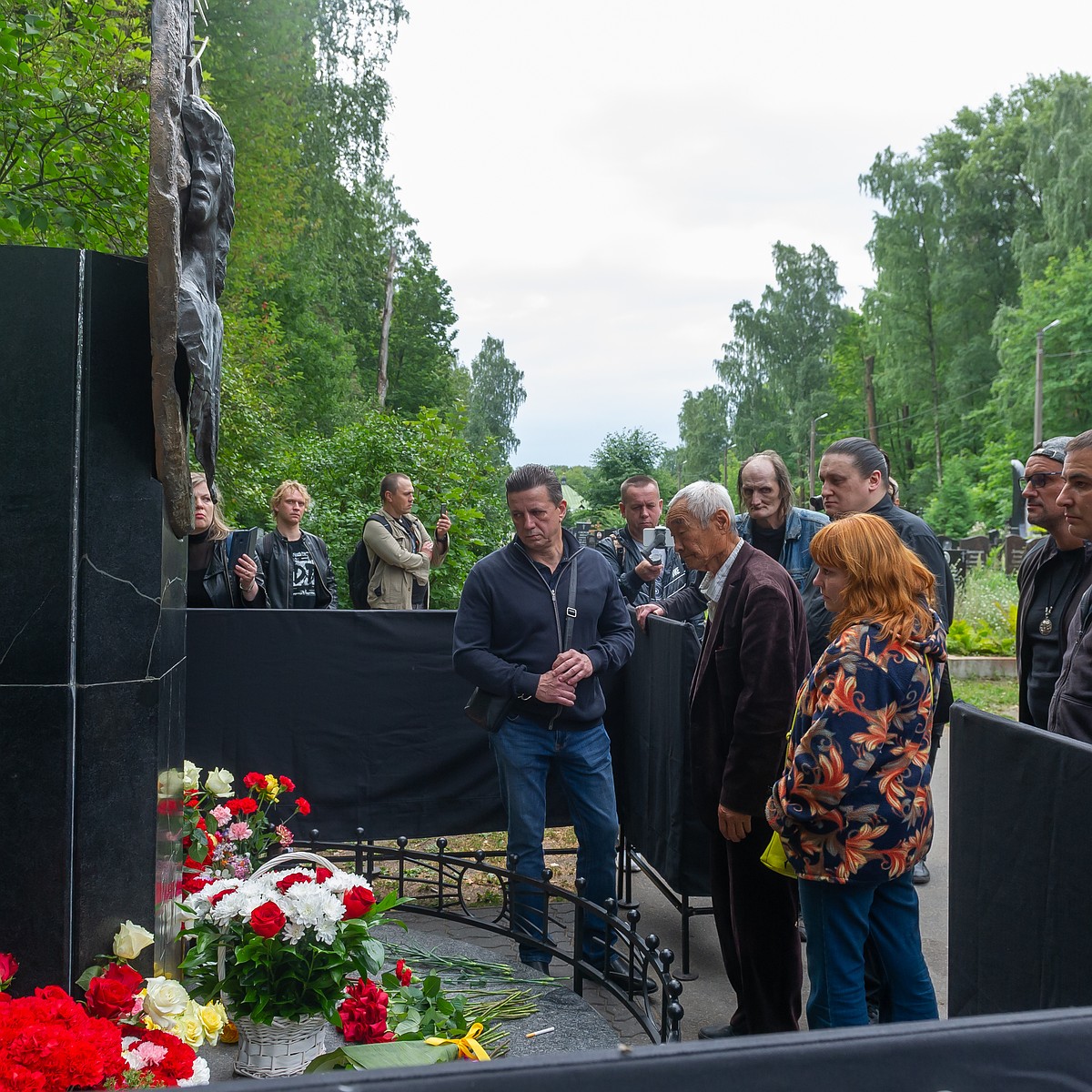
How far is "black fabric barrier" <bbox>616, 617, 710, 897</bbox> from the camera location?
4.71 m

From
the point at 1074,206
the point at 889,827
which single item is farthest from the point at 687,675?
the point at 1074,206

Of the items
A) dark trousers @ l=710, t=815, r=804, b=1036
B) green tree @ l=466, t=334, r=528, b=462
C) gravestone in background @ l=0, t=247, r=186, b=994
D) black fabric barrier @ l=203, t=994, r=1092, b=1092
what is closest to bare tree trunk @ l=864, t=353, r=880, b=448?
green tree @ l=466, t=334, r=528, b=462

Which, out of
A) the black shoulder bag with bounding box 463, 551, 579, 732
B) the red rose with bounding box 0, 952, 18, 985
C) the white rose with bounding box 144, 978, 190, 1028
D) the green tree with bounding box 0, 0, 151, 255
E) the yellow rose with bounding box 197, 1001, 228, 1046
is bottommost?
the yellow rose with bounding box 197, 1001, 228, 1046

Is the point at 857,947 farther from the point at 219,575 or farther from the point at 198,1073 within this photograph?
the point at 219,575

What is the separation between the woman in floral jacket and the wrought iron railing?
1.62 feet

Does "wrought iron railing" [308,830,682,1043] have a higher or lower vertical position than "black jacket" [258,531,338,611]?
lower

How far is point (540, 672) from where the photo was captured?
4.59m

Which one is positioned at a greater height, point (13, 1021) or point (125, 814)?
point (125, 814)

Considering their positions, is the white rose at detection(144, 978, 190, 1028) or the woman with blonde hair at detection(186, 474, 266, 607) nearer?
the white rose at detection(144, 978, 190, 1028)

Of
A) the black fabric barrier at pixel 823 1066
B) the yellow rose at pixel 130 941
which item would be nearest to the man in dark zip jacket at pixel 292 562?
the yellow rose at pixel 130 941

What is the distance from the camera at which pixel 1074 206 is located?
3828 centimetres

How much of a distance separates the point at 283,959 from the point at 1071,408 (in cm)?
4435

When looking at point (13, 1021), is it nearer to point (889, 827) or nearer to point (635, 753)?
point (889, 827)

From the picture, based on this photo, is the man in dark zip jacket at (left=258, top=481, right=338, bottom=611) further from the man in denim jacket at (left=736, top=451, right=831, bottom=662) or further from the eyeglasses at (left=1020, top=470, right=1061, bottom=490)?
→ the eyeglasses at (left=1020, top=470, right=1061, bottom=490)
